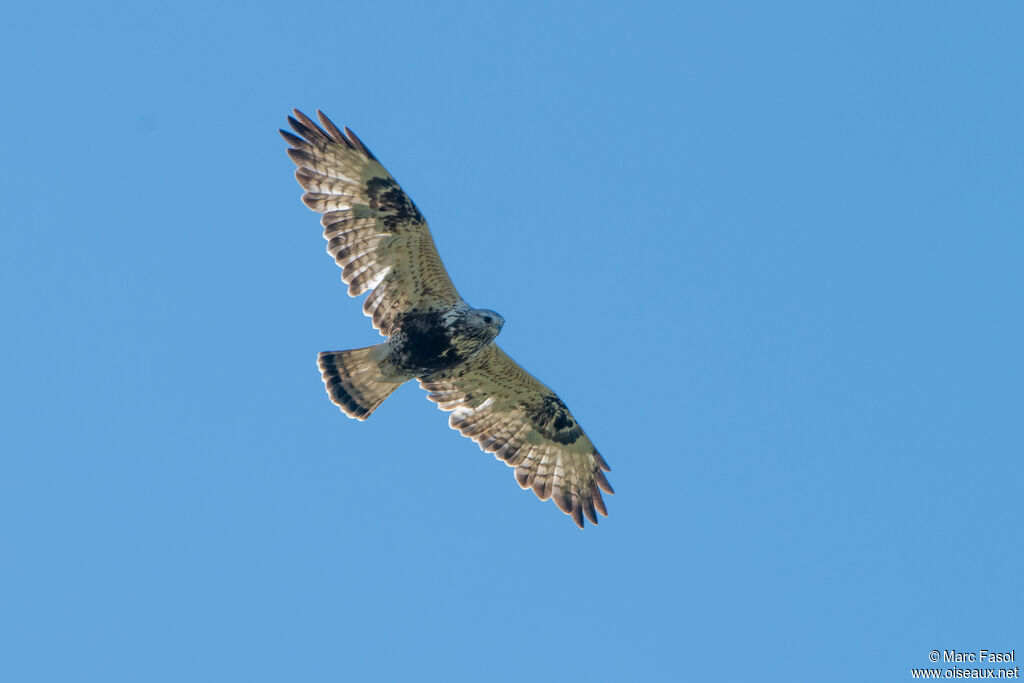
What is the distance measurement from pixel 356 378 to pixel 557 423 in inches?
97.7

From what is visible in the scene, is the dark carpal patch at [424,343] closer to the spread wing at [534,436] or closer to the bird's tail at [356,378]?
the bird's tail at [356,378]

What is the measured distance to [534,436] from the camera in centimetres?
1311

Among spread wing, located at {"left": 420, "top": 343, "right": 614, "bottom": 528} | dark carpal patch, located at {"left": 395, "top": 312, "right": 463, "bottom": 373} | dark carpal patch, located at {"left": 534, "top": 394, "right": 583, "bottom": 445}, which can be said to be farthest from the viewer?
dark carpal patch, located at {"left": 534, "top": 394, "right": 583, "bottom": 445}

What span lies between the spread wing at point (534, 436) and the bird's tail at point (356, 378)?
85 centimetres

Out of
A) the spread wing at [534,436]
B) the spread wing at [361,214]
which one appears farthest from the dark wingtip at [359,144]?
the spread wing at [534,436]

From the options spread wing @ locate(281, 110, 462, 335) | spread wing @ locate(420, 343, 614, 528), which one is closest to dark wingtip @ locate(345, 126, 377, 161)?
spread wing @ locate(281, 110, 462, 335)

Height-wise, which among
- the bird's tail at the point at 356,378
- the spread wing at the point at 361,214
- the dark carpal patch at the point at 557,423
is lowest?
the bird's tail at the point at 356,378

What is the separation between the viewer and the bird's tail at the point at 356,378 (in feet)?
38.8

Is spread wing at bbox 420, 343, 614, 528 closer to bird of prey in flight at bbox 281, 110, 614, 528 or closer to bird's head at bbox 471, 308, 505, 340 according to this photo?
bird of prey in flight at bbox 281, 110, 614, 528

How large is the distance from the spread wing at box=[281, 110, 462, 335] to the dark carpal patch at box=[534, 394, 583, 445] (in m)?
2.12

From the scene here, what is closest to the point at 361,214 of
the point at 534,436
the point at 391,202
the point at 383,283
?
the point at 391,202

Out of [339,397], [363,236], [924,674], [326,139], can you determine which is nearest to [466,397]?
[339,397]

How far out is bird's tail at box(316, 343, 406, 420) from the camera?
11.8 metres

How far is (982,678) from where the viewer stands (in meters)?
10.9
